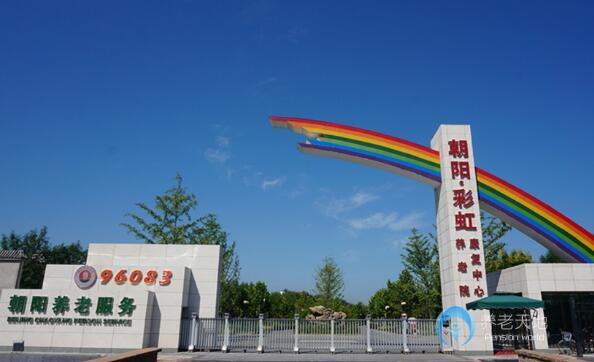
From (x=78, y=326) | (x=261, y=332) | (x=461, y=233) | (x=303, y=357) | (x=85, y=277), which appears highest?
(x=461, y=233)

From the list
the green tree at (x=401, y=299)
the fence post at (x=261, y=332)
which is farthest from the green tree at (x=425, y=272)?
the fence post at (x=261, y=332)

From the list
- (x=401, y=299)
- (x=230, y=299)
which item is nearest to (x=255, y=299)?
(x=230, y=299)

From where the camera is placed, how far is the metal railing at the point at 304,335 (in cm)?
1778

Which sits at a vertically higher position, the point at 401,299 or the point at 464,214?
the point at 464,214

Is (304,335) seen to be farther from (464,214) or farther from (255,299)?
(255,299)

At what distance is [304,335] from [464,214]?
9.01 meters

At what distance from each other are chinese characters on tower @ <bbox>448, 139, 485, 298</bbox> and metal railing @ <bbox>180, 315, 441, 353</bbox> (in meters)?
2.66

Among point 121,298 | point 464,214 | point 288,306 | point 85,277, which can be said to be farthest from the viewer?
point 288,306

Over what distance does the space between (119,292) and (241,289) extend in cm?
2736

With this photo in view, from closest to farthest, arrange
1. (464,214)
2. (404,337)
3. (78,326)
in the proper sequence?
1. (78,326)
2. (404,337)
3. (464,214)

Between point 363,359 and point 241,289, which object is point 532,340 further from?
point 241,289

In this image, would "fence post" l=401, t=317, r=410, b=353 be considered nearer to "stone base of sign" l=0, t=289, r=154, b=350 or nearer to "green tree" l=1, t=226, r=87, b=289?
"stone base of sign" l=0, t=289, r=154, b=350

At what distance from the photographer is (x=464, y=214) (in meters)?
17.9

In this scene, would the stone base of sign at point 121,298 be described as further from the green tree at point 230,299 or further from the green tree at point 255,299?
the green tree at point 255,299
